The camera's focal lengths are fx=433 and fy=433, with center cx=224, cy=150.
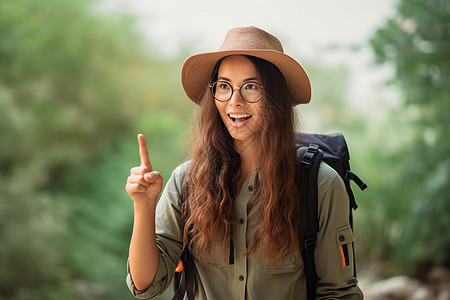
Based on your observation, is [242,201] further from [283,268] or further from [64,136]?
[64,136]

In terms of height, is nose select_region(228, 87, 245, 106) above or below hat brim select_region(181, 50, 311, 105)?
below

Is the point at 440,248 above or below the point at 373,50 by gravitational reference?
below

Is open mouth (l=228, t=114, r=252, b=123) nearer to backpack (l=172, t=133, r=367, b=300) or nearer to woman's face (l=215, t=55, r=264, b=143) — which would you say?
woman's face (l=215, t=55, r=264, b=143)

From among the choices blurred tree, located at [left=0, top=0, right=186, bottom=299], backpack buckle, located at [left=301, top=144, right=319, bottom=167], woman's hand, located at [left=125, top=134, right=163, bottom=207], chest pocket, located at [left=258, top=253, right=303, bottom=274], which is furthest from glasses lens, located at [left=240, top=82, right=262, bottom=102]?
blurred tree, located at [left=0, top=0, right=186, bottom=299]

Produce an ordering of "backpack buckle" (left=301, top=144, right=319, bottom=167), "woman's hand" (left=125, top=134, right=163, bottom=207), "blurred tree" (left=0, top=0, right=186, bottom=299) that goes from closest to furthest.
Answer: "woman's hand" (left=125, top=134, right=163, bottom=207) → "backpack buckle" (left=301, top=144, right=319, bottom=167) → "blurred tree" (left=0, top=0, right=186, bottom=299)

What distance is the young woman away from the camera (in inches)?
43.1

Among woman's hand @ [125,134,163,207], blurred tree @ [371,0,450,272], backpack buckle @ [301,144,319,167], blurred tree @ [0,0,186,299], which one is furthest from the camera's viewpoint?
blurred tree @ [0,0,186,299]

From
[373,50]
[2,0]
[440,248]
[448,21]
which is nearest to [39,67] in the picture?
[2,0]

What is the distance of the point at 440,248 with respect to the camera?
129 inches

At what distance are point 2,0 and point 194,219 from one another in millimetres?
3438

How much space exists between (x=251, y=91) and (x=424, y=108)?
2.84m

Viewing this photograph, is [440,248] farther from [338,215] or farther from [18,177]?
[18,177]

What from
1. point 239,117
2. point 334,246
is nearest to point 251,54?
point 239,117

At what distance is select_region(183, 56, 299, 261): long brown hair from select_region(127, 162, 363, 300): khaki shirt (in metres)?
0.03
